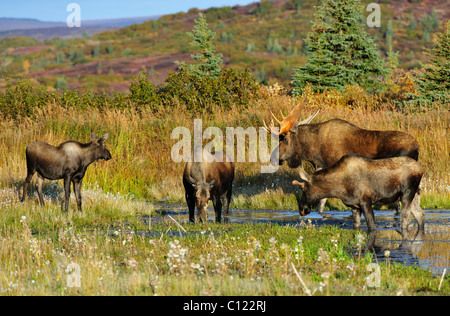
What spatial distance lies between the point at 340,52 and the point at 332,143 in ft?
78.1

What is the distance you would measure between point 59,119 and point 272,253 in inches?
551

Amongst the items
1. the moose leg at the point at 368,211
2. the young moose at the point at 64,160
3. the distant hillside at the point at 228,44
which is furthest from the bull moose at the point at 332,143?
the distant hillside at the point at 228,44

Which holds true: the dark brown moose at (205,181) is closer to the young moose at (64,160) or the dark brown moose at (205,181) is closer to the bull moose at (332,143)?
the bull moose at (332,143)

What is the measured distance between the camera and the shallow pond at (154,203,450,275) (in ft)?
32.2

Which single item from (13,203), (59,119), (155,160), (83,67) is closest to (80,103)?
(59,119)

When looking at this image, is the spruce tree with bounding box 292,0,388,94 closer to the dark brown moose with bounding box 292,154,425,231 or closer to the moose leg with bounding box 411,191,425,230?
the moose leg with bounding box 411,191,425,230

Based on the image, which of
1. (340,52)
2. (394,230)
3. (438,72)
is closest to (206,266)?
(394,230)

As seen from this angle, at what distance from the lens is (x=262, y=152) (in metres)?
20.3

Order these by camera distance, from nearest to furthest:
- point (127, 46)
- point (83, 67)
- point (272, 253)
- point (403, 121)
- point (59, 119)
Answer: point (272, 253)
point (403, 121)
point (59, 119)
point (83, 67)
point (127, 46)

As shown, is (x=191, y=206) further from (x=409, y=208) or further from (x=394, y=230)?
(x=409, y=208)

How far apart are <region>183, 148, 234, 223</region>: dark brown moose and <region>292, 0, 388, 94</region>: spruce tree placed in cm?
2197

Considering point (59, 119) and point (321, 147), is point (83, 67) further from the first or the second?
point (321, 147)

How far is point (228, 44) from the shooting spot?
12456cm

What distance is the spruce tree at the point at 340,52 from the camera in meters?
36.1
